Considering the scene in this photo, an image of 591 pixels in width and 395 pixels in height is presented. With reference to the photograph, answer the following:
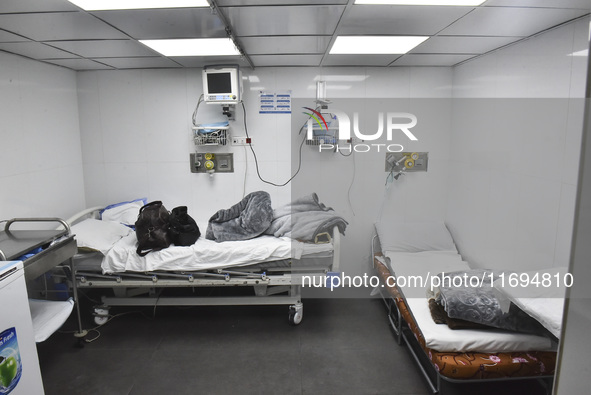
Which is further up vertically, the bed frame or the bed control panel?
the bed control panel

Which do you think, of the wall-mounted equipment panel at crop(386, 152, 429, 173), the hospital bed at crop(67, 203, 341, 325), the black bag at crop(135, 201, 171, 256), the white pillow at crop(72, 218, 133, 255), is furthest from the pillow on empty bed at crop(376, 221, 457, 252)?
the white pillow at crop(72, 218, 133, 255)

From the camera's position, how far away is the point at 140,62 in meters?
3.24

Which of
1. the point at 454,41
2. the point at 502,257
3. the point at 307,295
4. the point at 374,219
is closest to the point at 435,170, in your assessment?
the point at 374,219

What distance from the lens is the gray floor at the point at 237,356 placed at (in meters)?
2.41

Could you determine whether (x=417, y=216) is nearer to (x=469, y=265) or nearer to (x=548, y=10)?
(x=469, y=265)

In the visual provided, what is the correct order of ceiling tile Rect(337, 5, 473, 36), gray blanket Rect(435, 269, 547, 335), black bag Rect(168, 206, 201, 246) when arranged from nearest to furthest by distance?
ceiling tile Rect(337, 5, 473, 36) < gray blanket Rect(435, 269, 547, 335) < black bag Rect(168, 206, 201, 246)

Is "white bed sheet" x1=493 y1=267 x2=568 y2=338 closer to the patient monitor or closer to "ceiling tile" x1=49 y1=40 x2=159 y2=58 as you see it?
the patient monitor

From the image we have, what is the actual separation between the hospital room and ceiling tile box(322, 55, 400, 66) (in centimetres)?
4

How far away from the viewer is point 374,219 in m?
3.79

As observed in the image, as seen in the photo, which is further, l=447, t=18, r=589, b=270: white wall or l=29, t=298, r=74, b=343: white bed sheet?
l=29, t=298, r=74, b=343: white bed sheet

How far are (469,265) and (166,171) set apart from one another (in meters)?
3.07

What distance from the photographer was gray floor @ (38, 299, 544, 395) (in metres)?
2.41

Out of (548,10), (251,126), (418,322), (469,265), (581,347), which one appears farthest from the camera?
(251,126)

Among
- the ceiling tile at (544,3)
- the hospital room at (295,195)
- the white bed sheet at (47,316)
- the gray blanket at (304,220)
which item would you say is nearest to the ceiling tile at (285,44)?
the hospital room at (295,195)
